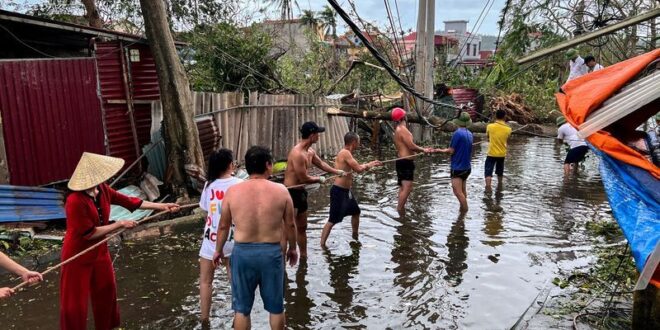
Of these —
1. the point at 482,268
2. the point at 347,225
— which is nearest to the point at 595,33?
the point at 482,268

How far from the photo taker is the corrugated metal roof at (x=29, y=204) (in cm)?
712

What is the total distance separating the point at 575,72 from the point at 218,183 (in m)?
11.0

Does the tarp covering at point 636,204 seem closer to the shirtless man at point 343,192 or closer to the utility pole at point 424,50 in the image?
the shirtless man at point 343,192

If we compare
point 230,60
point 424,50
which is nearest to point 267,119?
point 230,60

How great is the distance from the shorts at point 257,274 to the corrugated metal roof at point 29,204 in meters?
4.69

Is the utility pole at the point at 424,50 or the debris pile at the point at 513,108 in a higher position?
the utility pole at the point at 424,50

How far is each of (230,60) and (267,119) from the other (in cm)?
261

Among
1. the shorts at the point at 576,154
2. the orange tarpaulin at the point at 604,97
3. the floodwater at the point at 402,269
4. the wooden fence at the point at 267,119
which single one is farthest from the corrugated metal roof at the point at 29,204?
the shorts at the point at 576,154

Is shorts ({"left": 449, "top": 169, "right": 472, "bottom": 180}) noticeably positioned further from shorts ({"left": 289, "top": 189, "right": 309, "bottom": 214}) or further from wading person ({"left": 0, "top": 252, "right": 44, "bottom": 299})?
wading person ({"left": 0, "top": 252, "right": 44, "bottom": 299})

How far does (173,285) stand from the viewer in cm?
611

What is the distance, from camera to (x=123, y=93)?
1002 cm

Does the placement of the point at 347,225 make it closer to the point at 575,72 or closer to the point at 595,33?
the point at 595,33

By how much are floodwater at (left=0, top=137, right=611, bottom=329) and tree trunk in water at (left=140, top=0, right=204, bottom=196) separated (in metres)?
1.50

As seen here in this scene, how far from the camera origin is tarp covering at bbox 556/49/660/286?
376 centimetres
